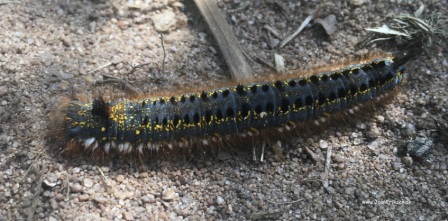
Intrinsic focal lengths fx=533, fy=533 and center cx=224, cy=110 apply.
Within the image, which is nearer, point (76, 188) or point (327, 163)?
point (76, 188)

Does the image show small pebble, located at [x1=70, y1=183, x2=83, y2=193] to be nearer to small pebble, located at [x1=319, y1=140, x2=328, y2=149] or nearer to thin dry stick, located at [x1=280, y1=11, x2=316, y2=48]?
small pebble, located at [x1=319, y1=140, x2=328, y2=149]

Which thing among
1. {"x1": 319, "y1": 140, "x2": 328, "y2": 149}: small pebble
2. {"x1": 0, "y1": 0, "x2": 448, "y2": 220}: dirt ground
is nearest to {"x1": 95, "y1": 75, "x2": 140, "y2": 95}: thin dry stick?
{"x1": 0, "y1": 0, "x2": 448, "y2": 220}: dirt ground

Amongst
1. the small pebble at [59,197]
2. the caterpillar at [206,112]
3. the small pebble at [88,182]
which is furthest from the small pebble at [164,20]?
the small pebble at [59,197]

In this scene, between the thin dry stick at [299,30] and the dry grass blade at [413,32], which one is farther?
the thin dry stick at [299,30]

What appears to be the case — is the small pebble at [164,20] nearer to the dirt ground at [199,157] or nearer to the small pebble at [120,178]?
the dirt ground at [199,157]

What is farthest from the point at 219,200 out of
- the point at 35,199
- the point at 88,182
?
the point at 35,199

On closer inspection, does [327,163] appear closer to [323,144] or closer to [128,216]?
[323,144]
